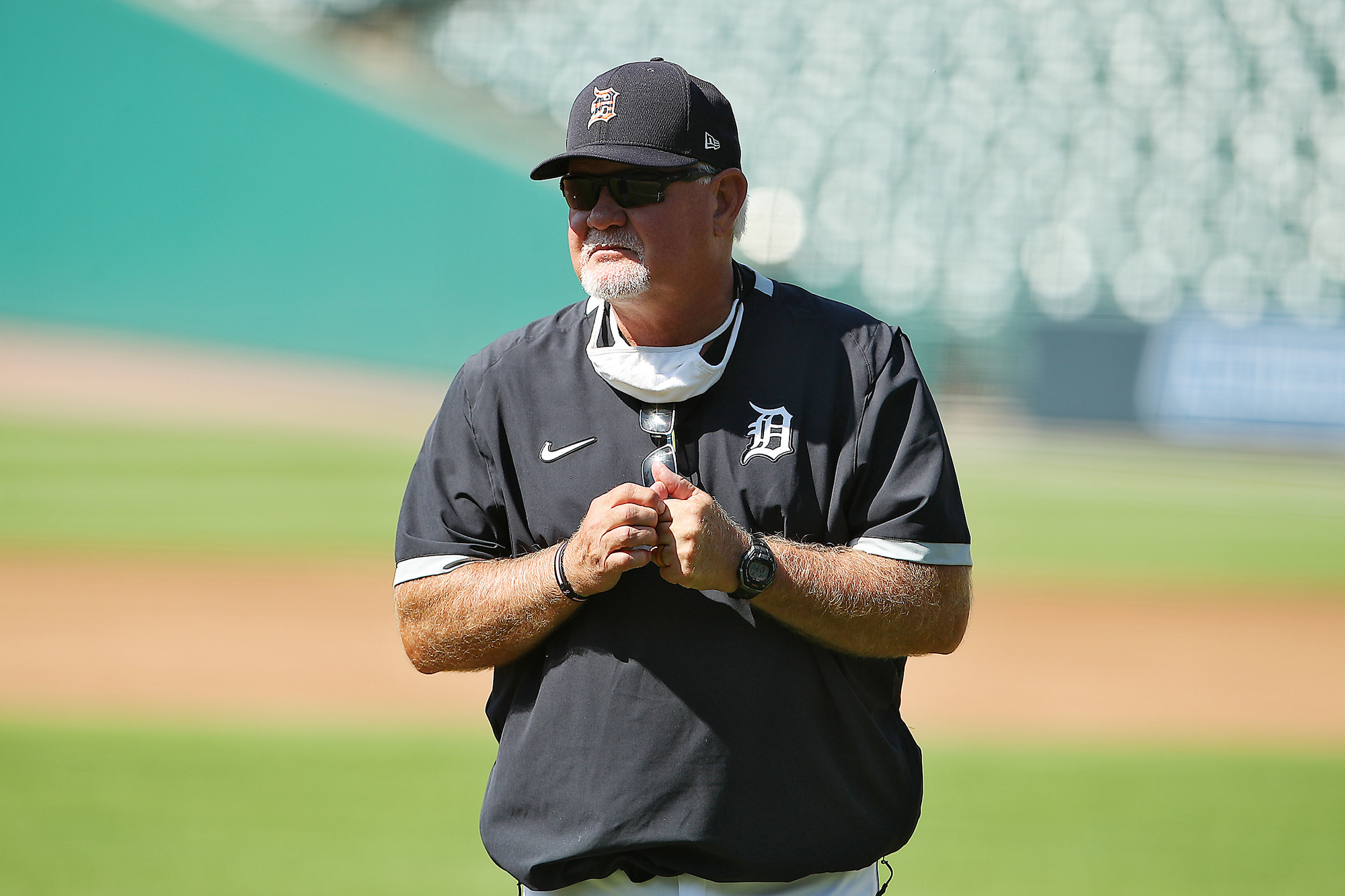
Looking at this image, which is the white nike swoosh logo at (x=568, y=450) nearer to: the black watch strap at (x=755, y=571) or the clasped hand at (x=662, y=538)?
the clasped hand at (x=662, y=538)

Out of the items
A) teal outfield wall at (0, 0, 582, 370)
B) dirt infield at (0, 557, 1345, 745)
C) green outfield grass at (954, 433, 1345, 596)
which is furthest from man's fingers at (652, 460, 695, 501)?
teal outfield wall at (0, 0, 582, 370)

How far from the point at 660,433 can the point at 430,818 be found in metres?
3.36

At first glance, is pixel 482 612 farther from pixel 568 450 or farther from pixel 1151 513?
pixel 1151 513

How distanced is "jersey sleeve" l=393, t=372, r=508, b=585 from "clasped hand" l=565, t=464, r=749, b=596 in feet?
0.84

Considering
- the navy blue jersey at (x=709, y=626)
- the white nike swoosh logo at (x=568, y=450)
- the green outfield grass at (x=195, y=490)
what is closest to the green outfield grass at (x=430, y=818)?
the navy blue jersey at (x=709, y=626)

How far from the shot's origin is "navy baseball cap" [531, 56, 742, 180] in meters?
1.90

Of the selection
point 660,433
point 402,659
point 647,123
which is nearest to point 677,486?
point 660,433

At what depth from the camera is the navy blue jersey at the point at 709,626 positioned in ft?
6.14

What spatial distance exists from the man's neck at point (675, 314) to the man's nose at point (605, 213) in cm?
12

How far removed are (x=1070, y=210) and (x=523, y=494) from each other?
2220 centimetres

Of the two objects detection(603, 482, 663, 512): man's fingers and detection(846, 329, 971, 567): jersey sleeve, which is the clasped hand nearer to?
detection(603, 482, 663, 512): man's fingers

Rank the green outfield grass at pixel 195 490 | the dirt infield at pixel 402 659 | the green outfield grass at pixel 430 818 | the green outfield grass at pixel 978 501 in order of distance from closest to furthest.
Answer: the green outfield grass at pixel 430 818 → the dirt infield at pixel 402 659 → the green outfield grass at pixel 978 501 → the green outfield grass at pixel 195 490

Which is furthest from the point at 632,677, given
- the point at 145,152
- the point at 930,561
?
the point at 145,152

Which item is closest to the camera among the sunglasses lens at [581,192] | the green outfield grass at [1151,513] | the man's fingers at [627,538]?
the man's fingers at [627,538]
